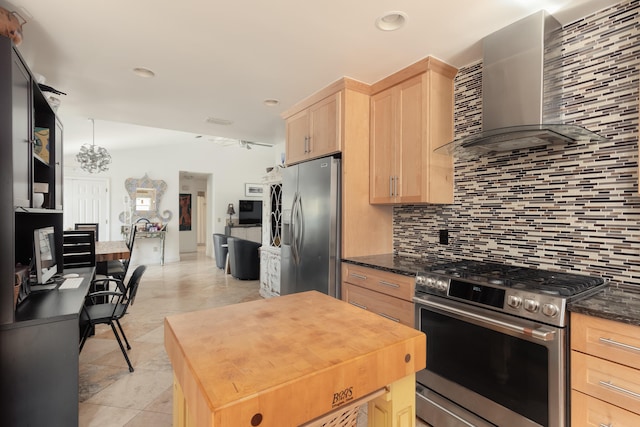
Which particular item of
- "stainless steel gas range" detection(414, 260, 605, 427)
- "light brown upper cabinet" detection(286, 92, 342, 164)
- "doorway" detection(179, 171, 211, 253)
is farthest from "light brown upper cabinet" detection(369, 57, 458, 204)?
"doorway" detection(179, 171, 211, 253)

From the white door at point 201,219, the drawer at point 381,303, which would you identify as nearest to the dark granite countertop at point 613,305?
the drawer at point 381,303

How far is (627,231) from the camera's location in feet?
5.46

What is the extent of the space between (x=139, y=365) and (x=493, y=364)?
2653mm

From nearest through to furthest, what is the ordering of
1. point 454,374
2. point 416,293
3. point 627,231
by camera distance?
point 627,231, point 454,374, point 416,293

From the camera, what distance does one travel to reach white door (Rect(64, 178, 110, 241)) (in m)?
7.07

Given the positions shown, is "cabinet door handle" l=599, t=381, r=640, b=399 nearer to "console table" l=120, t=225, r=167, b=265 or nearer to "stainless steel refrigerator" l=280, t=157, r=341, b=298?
"stainless steel refrigerator" l=280, t=157, r=341, b=298

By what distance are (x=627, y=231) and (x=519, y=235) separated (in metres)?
0.53

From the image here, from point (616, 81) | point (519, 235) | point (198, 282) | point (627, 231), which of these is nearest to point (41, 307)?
point (519, 235)

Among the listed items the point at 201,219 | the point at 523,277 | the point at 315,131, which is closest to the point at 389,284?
the point at 523,277

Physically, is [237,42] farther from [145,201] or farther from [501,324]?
[145,201]

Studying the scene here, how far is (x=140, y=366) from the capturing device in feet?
8.61

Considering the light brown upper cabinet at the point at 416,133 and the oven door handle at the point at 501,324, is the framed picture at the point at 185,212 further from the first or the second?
the oven door handle at the point at 501,324

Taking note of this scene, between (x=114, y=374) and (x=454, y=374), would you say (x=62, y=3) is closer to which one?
(x=114, y=374)

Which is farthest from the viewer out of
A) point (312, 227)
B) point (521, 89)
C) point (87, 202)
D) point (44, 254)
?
point (87, 202)
